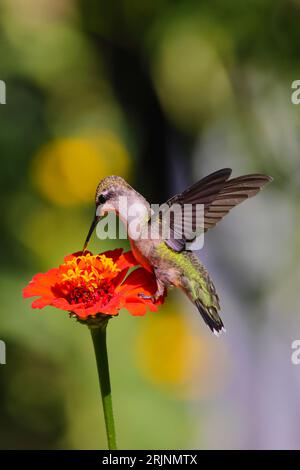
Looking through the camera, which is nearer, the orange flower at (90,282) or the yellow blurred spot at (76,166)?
the orange flower at (90,282)

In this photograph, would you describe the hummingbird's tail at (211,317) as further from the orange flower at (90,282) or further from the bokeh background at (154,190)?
the bokeh background at (154,190)

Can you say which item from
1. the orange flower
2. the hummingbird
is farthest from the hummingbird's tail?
the orange flower

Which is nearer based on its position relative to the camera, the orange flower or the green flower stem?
the green flower stem

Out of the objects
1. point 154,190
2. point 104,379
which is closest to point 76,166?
point 154,190

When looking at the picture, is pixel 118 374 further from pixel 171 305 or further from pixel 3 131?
pixel 3 131

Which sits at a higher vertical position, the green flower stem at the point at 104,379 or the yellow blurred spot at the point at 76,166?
the yellow blurred spot at the point at 76,166

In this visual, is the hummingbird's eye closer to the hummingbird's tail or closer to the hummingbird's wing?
the hummingbird's wing

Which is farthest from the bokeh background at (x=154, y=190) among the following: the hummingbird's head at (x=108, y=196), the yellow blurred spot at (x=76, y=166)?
the hummingbird's head at (x=108, y=196)
